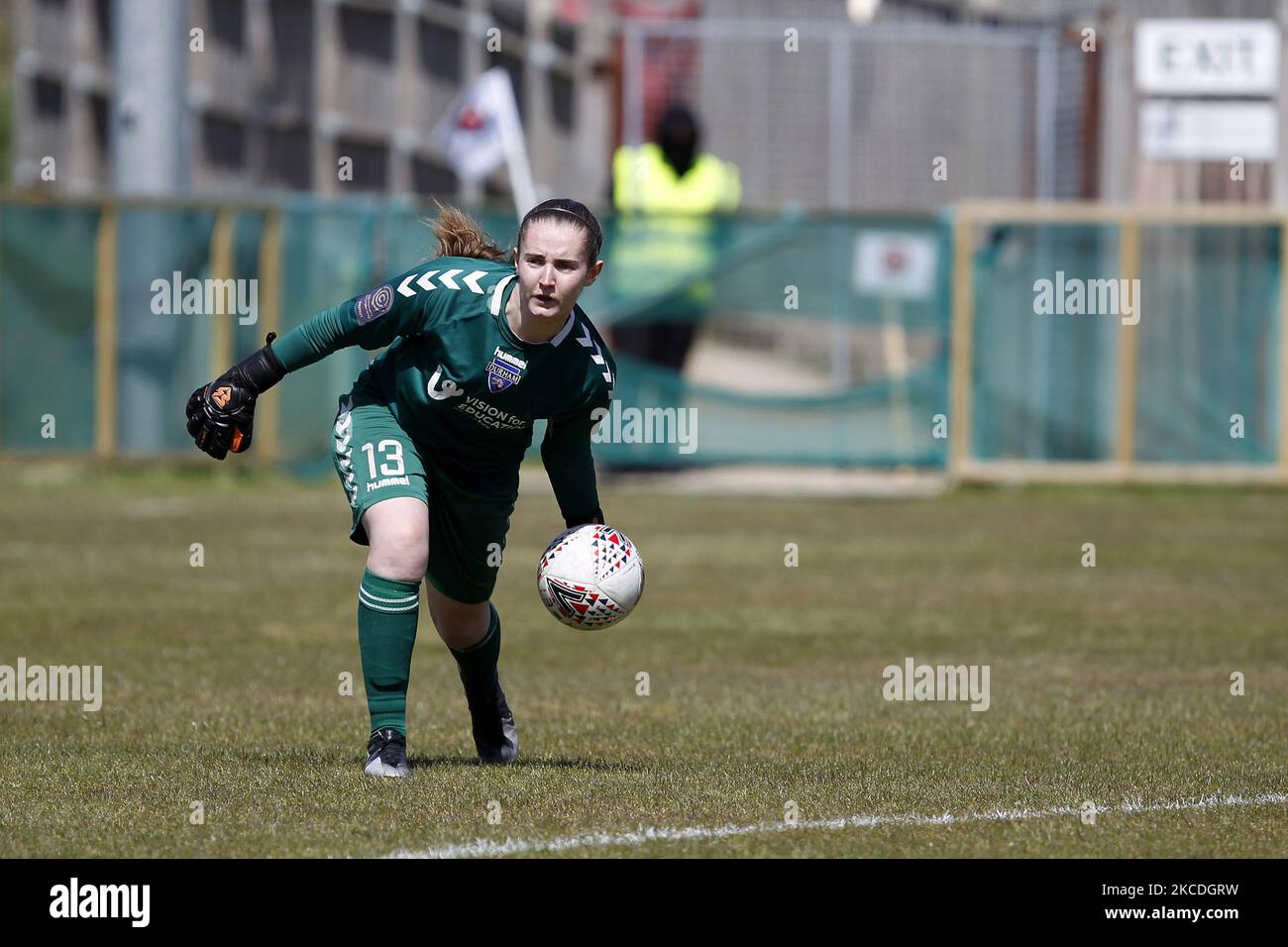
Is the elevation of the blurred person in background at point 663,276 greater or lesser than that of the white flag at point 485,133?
lesser

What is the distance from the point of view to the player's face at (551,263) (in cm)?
675

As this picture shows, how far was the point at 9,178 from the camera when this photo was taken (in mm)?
39844

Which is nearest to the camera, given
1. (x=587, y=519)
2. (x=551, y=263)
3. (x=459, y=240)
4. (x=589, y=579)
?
(x=551, y=263)

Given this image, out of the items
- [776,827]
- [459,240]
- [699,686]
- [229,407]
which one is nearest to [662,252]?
[699,686]

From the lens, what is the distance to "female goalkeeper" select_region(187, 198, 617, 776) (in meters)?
6.91

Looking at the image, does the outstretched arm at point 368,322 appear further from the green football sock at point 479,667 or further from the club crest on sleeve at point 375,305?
the green football sock at point 479,667

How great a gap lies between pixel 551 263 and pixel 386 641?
1307 millimetres

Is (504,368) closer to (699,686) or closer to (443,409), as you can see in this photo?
(443,409)

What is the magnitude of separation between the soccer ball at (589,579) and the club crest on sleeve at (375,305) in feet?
3.05

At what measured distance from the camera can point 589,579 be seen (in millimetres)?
7086

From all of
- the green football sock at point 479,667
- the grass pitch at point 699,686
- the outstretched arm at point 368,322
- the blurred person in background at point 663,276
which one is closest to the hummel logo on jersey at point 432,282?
the outstretched arm at point 368,322

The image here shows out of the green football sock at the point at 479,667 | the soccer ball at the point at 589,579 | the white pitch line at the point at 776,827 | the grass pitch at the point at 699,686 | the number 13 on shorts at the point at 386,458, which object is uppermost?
the number 13 on shorts at the point at 386,458

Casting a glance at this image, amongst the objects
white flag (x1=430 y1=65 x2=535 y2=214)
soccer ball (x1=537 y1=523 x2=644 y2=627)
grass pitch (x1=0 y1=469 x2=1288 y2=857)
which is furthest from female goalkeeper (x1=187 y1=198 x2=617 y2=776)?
white flag (x1=430 y1=65 x2=535 y2=214)

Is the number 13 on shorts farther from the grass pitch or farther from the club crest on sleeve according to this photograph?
the grass pitch
